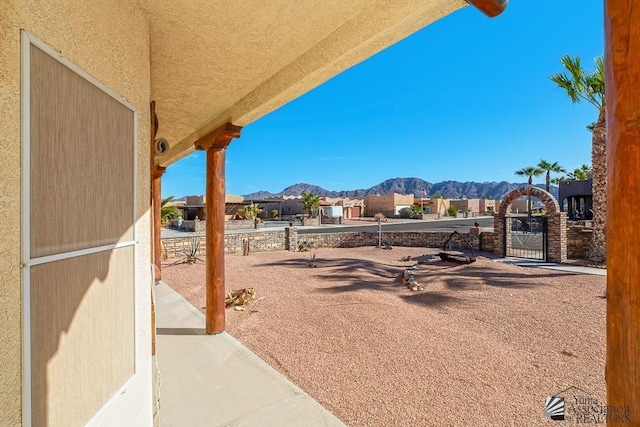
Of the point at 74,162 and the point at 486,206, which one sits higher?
the point at 486,206

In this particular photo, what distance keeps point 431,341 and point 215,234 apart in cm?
400

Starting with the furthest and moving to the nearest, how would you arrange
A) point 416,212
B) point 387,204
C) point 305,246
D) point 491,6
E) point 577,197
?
point 387,204
point 416,212
point 577,197
point 305,246
point 491,6

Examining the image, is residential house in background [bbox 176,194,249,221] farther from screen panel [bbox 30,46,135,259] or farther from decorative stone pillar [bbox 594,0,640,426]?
decorative stone pillar [bbox 594,0,640,426]

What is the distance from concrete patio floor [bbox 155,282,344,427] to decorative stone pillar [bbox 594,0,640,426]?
2534 millimetres

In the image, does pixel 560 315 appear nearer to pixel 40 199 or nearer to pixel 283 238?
pixel 40 199

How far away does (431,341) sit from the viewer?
5.04 metres

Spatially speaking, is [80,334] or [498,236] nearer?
[80,334]

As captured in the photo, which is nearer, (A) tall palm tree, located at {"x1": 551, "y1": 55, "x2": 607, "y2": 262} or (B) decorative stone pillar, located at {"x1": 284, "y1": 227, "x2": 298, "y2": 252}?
(A) tall palm tree, located at {"x1": 551, "y1": 55, "x2": 607, "y2": 262}

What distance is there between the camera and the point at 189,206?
36.7 meters

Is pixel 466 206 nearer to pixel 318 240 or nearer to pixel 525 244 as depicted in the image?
pixel 525 244

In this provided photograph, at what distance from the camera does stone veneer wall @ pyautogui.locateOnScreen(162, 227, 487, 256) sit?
1460 centimetres

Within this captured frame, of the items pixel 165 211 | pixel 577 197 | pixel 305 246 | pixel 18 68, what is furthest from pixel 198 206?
pixel 577 197

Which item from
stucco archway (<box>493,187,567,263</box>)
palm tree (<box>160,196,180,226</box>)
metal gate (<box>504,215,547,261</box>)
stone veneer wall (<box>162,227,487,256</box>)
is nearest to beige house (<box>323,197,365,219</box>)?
stone veneer wall (<box>162,227,487,256</box>)

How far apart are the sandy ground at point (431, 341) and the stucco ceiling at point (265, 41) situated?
3.49 metres
